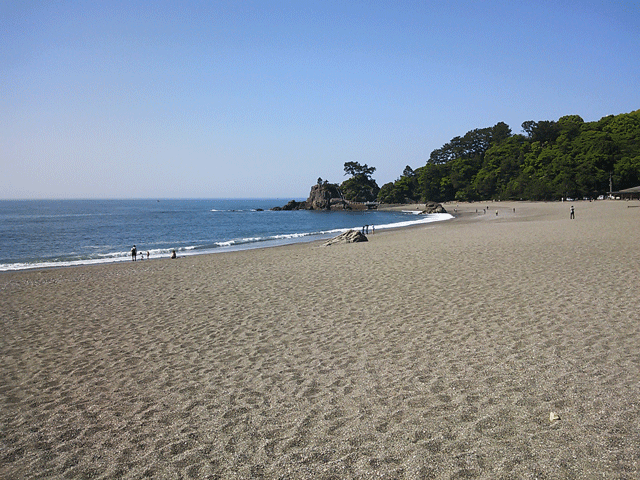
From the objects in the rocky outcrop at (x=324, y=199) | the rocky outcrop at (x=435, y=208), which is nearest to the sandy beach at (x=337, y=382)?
the rocky outcrop at (x=435, y=208)

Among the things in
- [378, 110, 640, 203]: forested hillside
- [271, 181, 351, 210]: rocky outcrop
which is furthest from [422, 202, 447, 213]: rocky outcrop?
[271, 181, 351, 210]: rocky outcrop

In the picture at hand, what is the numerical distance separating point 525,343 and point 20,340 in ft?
30.3

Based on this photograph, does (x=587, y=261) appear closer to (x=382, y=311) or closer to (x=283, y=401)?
(x=382, y=311)

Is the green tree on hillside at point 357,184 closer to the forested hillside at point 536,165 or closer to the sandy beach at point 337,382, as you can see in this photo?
the forested hillside at point 536,165

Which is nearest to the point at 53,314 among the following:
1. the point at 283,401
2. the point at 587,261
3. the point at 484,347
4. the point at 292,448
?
the point at 283,401

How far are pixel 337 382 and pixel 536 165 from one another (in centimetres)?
10070

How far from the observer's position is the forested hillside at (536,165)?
2918 inches

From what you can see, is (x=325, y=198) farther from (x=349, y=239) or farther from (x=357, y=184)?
(x=349, y=239)

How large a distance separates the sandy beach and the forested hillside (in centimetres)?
7695

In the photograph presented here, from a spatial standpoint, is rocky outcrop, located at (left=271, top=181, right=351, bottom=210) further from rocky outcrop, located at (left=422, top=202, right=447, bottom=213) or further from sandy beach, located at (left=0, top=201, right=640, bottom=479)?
sandy beach, located at (left=0, top=201, right=640, bottom=479)

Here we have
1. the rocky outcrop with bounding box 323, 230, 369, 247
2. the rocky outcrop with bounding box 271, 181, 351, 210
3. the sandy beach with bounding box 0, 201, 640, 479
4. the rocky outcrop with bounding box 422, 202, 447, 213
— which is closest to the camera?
the sandy beach with bounding box 0, 201, 640, 479

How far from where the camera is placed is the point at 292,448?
3.97m

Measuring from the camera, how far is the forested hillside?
2918 inches

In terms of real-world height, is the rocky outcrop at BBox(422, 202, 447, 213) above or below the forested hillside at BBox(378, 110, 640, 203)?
below
